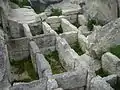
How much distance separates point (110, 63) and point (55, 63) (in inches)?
125

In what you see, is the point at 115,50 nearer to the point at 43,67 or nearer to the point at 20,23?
the point at 43,67

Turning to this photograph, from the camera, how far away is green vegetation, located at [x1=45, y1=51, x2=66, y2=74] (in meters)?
10.7

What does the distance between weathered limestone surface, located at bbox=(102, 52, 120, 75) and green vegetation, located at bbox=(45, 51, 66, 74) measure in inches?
89.4

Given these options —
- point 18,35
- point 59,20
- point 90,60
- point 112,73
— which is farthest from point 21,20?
point 112,73

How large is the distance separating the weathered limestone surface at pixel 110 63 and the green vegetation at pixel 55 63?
227 centimetres

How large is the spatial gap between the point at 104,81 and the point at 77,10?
8.56 m

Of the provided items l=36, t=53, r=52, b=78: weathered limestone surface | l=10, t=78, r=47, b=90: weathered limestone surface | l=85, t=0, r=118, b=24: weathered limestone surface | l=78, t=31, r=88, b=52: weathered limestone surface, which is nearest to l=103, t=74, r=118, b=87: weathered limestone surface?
l=36, t=53, r=52, b=78: weathered limestone surface

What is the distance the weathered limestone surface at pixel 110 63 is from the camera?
28.2 feet

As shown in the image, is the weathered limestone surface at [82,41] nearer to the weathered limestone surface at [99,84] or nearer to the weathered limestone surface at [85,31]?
the weathered limestone surface at [85,31]

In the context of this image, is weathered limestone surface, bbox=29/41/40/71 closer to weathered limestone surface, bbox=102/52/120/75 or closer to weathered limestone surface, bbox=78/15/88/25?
weathered limestone surface, bbox=102/52/120/75

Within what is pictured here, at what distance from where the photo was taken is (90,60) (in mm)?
9695

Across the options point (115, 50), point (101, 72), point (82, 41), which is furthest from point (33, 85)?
point (82, 41)

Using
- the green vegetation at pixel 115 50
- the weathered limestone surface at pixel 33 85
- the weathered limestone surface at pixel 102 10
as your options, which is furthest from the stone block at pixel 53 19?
the weathered limestone surface at pixel 33 85

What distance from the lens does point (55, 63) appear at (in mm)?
11164
